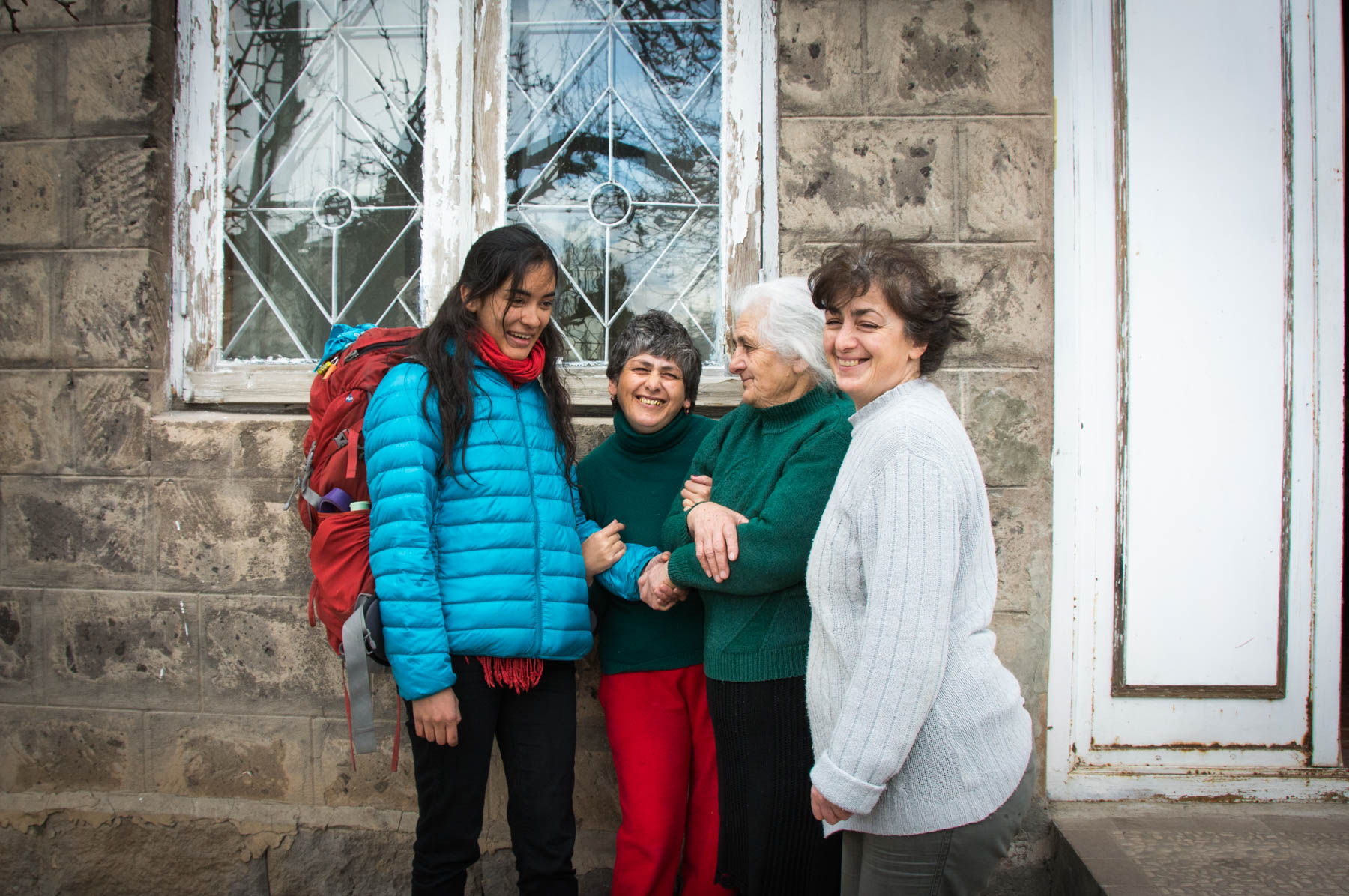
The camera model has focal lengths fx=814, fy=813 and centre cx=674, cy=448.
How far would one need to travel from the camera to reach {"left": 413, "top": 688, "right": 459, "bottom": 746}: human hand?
5.99 ft

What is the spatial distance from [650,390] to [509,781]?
107 centimetres

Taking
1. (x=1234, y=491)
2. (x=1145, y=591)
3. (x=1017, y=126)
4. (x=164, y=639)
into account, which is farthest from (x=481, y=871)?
(x=1017, y=126)

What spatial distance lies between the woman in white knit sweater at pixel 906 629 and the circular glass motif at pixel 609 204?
60.1 inches

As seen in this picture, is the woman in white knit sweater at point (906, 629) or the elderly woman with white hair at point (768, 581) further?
the elderly woman with white hair at point (768, 581)

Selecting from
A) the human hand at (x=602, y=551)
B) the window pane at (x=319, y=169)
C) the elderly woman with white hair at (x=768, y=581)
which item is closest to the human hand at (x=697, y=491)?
the elderly woman with white hair at (x=768, y=581)

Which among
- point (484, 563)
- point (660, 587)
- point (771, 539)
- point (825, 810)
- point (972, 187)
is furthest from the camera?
point (972, 187)

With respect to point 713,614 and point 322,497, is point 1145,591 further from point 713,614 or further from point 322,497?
point 322,497

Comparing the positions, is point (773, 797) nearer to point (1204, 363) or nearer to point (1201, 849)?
point (1201, 849)

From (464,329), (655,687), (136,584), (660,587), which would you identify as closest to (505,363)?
(464,329)

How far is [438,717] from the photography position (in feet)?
5.99

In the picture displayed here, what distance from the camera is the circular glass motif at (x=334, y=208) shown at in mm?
2965

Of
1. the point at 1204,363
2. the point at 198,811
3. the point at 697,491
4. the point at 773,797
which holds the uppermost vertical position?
the point at 1204,363

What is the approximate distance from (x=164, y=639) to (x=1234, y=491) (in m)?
3.56

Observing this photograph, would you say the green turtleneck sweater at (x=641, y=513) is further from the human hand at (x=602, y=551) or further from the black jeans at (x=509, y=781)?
the black jeans at (x=509, y=781)
